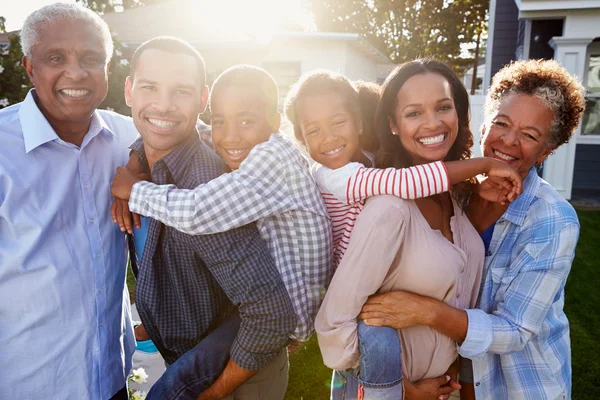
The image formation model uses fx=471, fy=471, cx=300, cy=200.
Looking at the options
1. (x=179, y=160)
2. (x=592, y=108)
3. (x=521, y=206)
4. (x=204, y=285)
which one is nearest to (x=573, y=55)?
(x=592, y=108)

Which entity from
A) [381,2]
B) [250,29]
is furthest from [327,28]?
[250,29]

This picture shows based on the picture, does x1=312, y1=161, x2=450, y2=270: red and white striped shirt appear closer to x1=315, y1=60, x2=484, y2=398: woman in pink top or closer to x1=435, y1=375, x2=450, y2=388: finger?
x1=315, y1=60, x2=484, y2=398: woman in pink top

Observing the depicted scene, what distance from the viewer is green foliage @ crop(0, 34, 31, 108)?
7094mm

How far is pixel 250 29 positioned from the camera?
52.9 ft

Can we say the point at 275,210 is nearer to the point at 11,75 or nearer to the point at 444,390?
the point at 444,390

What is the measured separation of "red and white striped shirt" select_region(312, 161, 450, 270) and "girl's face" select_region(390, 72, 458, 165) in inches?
7.1

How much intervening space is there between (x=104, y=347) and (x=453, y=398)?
6.07 ft

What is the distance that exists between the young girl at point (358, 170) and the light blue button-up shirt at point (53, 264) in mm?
1066

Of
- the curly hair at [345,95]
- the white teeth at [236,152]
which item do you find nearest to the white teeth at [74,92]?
the white teeth at [236,152]

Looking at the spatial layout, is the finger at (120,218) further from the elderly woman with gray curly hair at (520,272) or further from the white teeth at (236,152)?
the elderly woman with gray curly hair at (520,272)

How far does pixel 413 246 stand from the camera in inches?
76.4

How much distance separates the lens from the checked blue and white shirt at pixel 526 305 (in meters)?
Answer: 2.10

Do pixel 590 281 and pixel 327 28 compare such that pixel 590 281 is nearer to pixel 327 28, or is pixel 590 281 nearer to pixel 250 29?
pixel 250 29

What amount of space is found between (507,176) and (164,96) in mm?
1560
